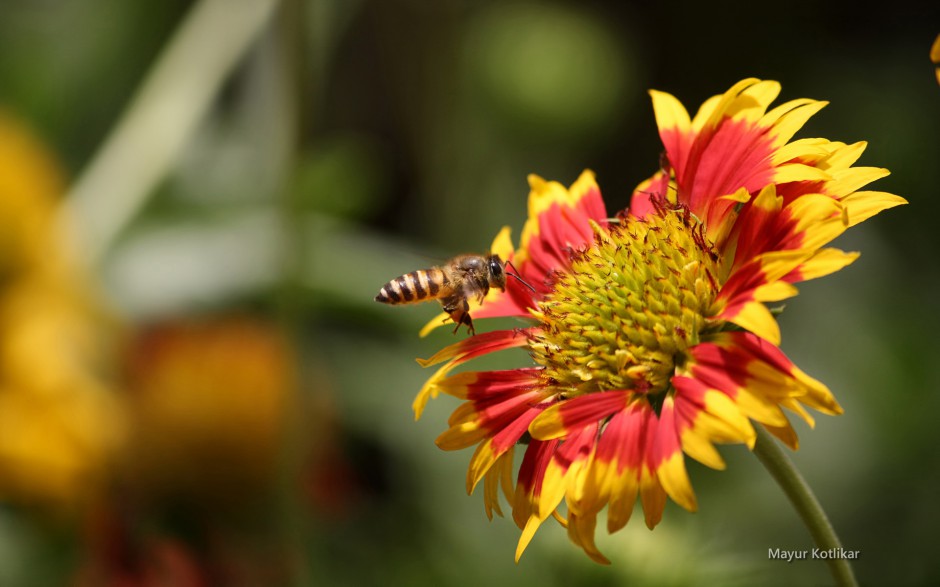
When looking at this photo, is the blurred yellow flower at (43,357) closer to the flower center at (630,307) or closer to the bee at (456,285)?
the bee at (456,285)

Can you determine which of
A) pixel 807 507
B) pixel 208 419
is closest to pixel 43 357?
pixel 208 419

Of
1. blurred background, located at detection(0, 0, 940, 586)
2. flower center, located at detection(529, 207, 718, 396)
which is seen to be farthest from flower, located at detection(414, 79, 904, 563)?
blurred background, located at detection(0, 0, 940, 586)

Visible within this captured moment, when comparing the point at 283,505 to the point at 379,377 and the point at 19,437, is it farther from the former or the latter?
the point at 379,377

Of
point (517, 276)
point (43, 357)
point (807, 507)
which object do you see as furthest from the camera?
point (43, 357)

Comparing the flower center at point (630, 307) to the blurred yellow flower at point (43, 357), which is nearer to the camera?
the flower center at point (630, 307)

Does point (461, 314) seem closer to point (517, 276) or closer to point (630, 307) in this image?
point (517, 276)

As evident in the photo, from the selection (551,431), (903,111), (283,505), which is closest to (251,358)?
(283,505)

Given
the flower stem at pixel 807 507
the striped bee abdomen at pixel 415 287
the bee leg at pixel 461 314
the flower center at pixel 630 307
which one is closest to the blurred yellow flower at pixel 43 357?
the striped bee abdomen at pixel 415 287
